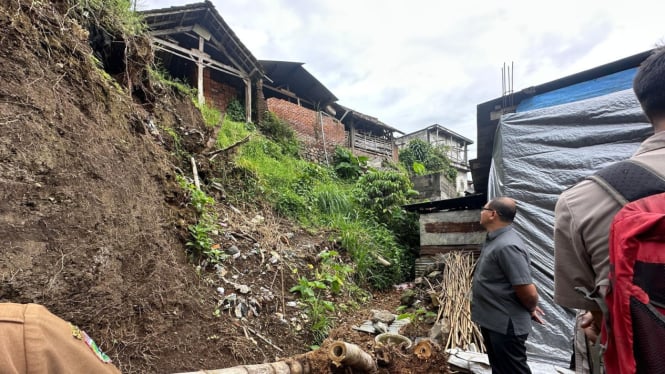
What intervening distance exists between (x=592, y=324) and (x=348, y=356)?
69.6 inches

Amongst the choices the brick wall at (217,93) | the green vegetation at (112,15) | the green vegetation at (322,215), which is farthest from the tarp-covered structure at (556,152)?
the brick wall at (217,93)

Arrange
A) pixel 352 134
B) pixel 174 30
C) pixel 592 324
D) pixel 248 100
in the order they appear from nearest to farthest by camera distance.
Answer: pixel 592 324
pixel 174 30
pixel 248 100
pixel 352 134

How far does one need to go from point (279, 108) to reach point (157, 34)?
5128mm

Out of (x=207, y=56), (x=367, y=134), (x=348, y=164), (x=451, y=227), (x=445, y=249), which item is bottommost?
(x=445, y=249)

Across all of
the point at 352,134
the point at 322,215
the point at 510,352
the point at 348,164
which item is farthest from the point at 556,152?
the point at 352,134

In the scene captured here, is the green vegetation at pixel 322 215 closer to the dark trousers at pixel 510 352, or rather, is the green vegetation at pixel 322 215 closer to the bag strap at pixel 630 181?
the dark trousers at pixel 510 352

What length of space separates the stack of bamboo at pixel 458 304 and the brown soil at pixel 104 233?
810 millimetres

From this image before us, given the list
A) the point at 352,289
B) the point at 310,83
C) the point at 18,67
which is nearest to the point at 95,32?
the point at 18,67

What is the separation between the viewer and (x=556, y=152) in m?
3.68

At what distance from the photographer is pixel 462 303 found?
4371 mm

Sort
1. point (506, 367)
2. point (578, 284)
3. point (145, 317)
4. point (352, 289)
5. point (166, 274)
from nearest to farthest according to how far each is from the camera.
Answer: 1. point (578, 284)
2. point (506, 367)
3. point (145, 317)
4. point (166, 274)
5. point (352, 289)

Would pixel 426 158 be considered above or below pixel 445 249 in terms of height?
above

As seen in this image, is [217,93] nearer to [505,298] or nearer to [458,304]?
[458,304]

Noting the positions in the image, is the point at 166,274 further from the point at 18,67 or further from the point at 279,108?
the point at 279,108
